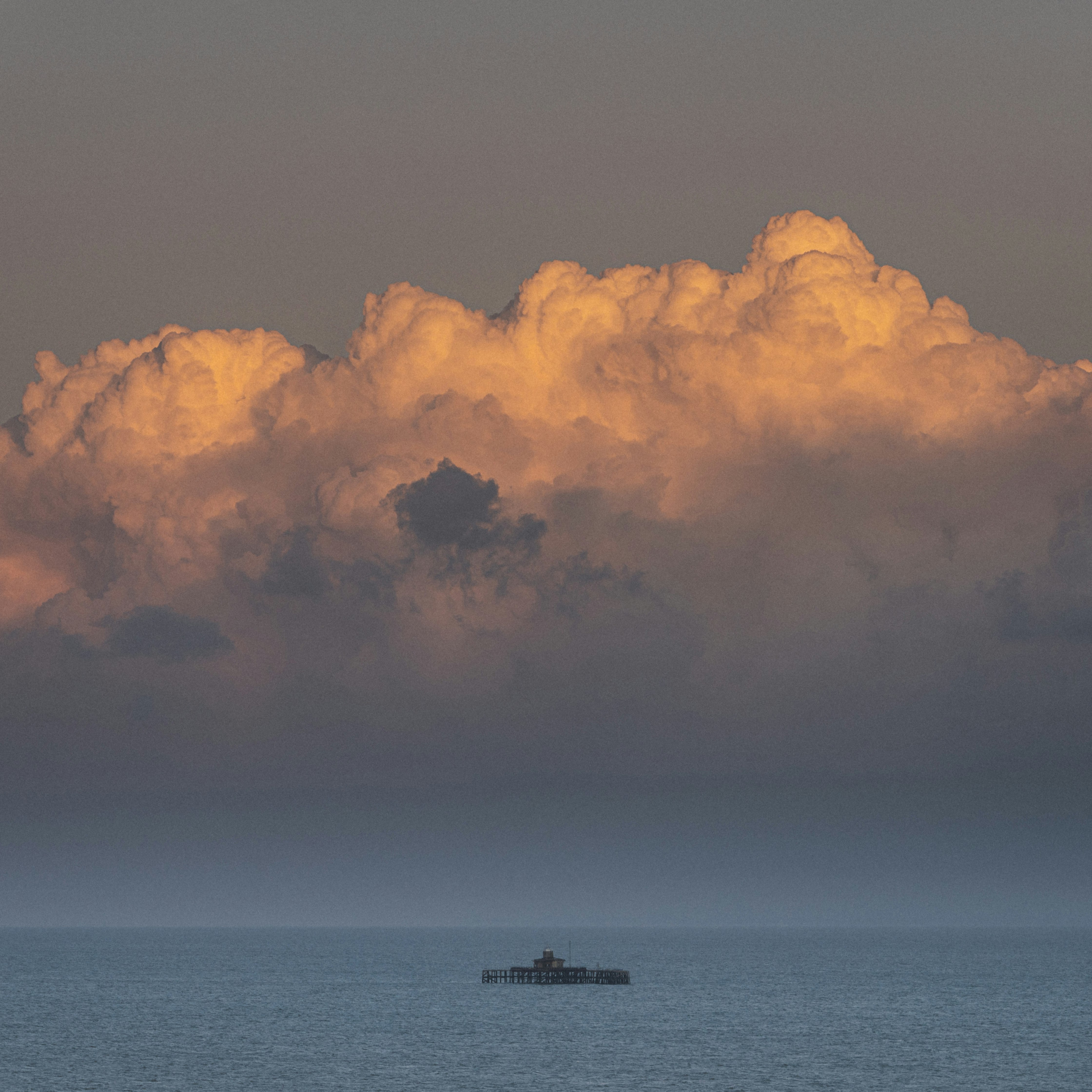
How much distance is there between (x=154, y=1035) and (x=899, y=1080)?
7357cm

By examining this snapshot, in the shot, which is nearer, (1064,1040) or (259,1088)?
(259,1088)

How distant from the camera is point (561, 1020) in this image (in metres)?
193

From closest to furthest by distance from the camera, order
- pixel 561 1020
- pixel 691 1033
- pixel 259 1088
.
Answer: pixel 259 1088
pixel 691 1033
pixel 561 1020

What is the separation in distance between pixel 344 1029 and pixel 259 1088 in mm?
47127

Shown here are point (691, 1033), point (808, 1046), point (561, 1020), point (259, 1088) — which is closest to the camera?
point (259, 1088)

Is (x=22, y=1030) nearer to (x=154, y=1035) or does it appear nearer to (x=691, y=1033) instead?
(x=154, y=1035)

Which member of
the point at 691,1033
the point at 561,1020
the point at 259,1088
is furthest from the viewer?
the point at 561,1020

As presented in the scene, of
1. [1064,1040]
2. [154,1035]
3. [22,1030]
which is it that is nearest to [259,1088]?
[154,1035]

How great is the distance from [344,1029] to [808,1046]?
46223 mm

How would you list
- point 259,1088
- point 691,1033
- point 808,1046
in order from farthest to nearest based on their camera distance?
point 691,1033 → point 808,1046 → point 259,1088

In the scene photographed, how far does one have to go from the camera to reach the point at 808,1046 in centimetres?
16750

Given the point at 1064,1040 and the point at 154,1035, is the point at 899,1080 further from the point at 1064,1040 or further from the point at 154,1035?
the point at 154,1035

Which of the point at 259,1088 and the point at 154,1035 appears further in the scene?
the point at 154,1035

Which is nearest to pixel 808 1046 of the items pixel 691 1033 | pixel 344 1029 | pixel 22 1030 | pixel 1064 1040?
pixel 691 1033
